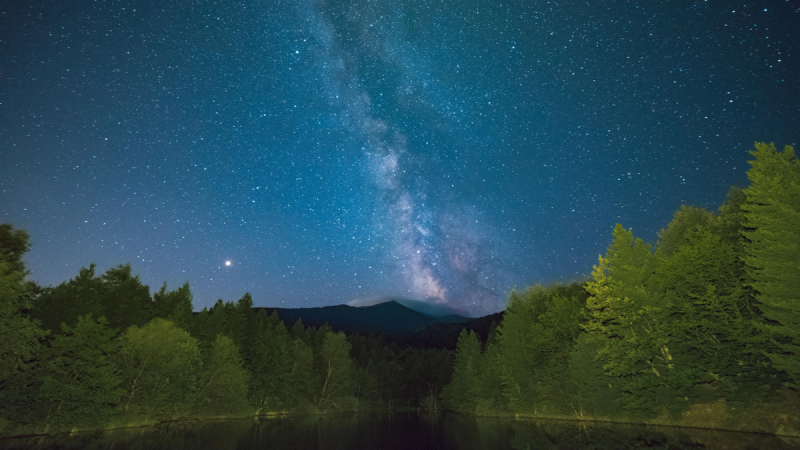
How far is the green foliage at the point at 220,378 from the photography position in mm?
50969

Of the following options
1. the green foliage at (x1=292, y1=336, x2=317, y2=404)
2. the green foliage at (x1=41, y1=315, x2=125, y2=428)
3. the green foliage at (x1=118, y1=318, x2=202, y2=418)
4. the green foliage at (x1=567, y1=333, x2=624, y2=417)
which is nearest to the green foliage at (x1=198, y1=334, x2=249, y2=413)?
the green foliage at (x1=118, y1=318, x2=202, y2=418)

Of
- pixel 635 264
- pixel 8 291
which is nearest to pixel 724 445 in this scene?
pixel 635 264

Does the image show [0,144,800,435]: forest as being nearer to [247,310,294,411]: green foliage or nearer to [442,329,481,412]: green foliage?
[247,310,294,411]: green foliage

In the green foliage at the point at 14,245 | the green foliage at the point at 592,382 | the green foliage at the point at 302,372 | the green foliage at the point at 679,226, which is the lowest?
the green foliage at the point at 302,372

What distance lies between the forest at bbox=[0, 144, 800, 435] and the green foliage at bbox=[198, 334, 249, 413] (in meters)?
0.18

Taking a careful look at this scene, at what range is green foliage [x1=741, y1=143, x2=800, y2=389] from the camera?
20.2 m

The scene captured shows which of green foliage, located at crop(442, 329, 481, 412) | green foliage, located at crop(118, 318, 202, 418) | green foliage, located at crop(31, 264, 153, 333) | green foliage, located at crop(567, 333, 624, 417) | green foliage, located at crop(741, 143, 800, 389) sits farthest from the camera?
green foliage, located at crop(442, 329, 481, 412)

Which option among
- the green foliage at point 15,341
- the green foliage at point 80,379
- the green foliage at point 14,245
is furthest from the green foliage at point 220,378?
the green foliage at point 14,245

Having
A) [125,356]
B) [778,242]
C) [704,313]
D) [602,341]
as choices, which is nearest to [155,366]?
[125,356]

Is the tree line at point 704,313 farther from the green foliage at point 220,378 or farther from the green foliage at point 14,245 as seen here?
the green foliage at point 14,245

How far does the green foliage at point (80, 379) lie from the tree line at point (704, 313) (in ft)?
140

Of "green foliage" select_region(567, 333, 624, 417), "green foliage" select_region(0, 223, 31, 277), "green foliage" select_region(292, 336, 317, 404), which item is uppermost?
"green foliage" select_region(0, 223, 31, 277)

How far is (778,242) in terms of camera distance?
68.4 feet

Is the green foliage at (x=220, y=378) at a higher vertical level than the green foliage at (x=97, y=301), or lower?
lower
